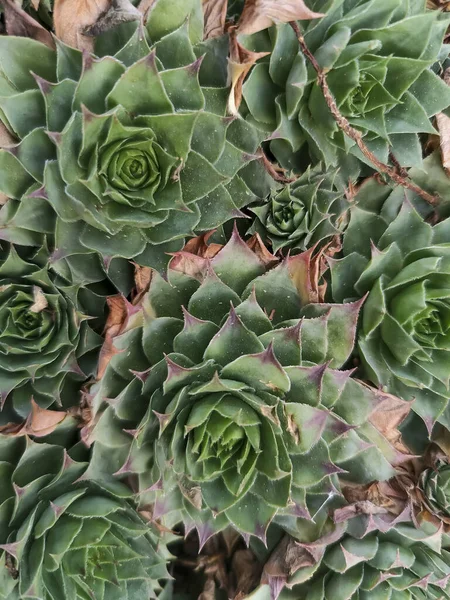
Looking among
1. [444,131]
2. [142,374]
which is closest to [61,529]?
[142,374]

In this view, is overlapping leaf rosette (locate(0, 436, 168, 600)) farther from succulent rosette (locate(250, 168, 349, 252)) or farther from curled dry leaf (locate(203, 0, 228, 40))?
curled dry leaf (locate(203, 0, 228, 40))

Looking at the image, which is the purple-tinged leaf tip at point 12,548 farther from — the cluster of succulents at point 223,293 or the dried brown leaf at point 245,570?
the dried brown leaf at point 245,570

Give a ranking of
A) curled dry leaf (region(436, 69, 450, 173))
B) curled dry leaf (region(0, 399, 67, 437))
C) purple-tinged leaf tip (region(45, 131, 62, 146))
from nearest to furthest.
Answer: purple-tinged leaf tip (region(45, 131, 62, 146))
curled dry leaf (region(0, 399, 67, 437))
curled dry leaf (region(436, 69, 450, 173))

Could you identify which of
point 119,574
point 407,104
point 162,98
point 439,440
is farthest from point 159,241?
point 439,440

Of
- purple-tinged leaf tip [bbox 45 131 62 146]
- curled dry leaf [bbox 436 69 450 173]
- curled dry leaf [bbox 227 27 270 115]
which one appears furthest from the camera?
curled dry leaf [bbox 436 69 450 173]

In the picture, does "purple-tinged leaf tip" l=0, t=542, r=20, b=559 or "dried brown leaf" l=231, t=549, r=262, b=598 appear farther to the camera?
"dried brown leaf" l=231, t=549, r=262, b=598

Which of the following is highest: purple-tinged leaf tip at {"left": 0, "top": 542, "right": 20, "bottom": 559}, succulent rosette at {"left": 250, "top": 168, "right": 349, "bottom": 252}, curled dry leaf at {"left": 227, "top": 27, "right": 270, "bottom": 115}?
curled dry leaf at {"left": 227, "top": 27, "right": 270, "bottom": 115}

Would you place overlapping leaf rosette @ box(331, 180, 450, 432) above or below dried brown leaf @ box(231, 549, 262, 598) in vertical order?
above

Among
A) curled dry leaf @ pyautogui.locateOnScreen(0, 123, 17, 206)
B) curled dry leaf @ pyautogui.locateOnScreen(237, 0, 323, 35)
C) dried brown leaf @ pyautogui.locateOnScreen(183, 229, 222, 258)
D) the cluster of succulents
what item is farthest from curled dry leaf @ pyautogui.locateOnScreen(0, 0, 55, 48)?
dried brown leaf @ pyautogui.locateOnScreen(183, 229, 222, 258)

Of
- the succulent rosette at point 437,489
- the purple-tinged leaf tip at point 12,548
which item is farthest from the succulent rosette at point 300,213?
the purple-tinged leaf tip at point 12,548
